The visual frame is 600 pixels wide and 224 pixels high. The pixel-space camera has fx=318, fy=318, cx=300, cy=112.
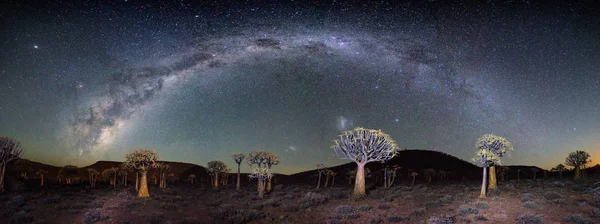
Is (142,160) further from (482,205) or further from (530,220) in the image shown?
(530,220)

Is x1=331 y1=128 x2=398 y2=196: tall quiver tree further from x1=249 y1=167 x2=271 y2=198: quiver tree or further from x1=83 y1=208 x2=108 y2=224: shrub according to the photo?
x1=83 y1=208 x2=108 y2=224: shrub

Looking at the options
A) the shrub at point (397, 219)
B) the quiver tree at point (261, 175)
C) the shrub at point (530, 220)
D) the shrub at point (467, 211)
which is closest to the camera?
the shrub at point (530, 220)

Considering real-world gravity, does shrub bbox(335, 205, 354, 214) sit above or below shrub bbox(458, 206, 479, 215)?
below

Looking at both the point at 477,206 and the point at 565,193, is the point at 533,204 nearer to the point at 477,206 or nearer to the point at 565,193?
the point at 477,206

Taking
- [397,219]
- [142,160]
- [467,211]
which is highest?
[142,160]

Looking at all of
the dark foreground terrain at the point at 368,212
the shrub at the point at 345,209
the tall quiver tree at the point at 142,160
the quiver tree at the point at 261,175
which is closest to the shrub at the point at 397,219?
the dark foreground terrain at the point at 368,212

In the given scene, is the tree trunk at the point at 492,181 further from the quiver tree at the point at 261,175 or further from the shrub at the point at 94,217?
the shrub at the point at 94,217

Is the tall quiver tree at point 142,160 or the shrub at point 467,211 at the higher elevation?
the tall quiver tree at point 142,160

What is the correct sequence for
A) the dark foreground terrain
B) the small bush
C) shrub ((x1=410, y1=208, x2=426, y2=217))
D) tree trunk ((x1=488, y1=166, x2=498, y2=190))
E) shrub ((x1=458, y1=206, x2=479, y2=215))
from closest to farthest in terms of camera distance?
the dark foreground terrain < shrub ((x1=458, y1=206, x2=479, y2=215)) < shrub ((x1=410, y1=208, x2=426, y2=217)) < the small bush < tree trunk ((x1=488, y1=166, x2=498, y2=190))

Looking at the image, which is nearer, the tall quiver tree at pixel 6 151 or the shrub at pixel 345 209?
the shrub at pixel 345 209

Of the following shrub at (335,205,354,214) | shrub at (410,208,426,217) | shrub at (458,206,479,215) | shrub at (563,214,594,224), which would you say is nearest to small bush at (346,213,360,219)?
shrub at (335,205,354,214)

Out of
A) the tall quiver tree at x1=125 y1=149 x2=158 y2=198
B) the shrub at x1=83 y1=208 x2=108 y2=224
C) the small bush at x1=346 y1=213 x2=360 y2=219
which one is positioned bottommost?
the shrub at x1=83 y1=208 x2=108 y2=224

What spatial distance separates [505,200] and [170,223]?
782 inches

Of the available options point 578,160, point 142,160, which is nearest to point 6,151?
point 142,160
